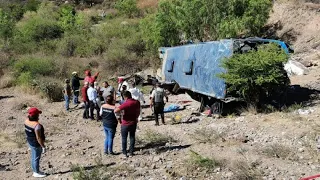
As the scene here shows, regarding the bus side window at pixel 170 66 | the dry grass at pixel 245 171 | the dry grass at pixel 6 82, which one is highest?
the bus side window at pixel 170 66

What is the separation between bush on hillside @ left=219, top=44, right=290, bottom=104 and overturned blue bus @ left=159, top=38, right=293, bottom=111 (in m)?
0.48

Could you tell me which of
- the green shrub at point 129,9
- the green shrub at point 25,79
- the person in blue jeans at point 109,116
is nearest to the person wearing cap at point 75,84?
the green shrub at point 25,79

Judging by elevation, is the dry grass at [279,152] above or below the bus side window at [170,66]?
below

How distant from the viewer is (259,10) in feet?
73.8

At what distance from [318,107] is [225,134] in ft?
10.4

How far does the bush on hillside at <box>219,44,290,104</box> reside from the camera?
446 inches

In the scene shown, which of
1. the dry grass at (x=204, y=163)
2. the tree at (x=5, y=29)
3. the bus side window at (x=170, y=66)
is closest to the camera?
the dry grass at (x=204, y=163)

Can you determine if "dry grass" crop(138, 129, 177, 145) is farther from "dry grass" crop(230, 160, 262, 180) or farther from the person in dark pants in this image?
"dry grass" crop(230, 160, 262, 180)

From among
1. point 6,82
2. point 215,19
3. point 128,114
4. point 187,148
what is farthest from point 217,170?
point 6,82

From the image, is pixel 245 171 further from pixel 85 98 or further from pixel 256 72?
pixel 85 98

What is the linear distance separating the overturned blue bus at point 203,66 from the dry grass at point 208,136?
1879mm

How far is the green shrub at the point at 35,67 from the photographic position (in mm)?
22875

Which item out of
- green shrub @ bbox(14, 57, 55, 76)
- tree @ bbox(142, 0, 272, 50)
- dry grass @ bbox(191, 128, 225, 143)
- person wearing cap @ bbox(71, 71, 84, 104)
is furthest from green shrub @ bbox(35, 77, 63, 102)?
dry grass @ bbox(191, 128, 225, 143)

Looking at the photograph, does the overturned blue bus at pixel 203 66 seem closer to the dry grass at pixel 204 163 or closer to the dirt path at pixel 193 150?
the dirt path at pixel 193 150
